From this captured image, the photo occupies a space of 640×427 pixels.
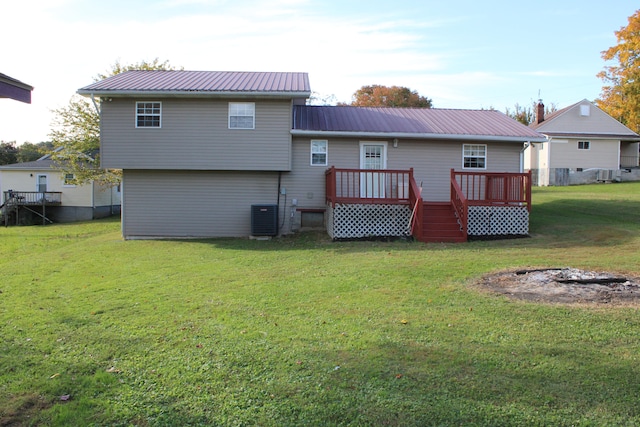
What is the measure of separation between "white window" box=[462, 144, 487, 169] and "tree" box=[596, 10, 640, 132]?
2259 cm

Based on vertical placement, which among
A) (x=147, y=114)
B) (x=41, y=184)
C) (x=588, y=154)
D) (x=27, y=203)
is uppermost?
(x=588, y=154)

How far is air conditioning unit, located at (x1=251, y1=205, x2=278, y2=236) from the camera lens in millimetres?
14680

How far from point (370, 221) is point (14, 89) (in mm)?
9762

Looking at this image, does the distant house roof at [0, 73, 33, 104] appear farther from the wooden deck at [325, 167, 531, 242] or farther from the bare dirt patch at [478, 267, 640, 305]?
the wooden deck at [325, 167, 531, 242]

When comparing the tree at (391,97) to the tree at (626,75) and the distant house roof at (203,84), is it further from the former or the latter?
the distant house roof at (203,84)

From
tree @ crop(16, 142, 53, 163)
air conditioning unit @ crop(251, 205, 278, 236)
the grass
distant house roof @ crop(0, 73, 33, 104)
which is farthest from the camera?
tree @ crop(16, 142, 53, 163)

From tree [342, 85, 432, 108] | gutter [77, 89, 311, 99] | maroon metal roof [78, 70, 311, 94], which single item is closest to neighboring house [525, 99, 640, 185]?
tree [342, 85, 432, 108]

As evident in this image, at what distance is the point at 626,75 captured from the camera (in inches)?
1282

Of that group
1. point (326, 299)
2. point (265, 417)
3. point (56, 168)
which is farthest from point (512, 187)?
point (56, 168)

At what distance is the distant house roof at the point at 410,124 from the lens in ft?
49.6

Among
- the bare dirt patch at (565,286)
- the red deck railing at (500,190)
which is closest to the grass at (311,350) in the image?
the bare dirt patch at (565,286)

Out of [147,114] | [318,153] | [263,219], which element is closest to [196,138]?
[147,114]

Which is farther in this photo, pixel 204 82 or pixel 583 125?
pixel 583 125

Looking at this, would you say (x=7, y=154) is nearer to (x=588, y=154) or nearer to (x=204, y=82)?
(x=204, y=82)
